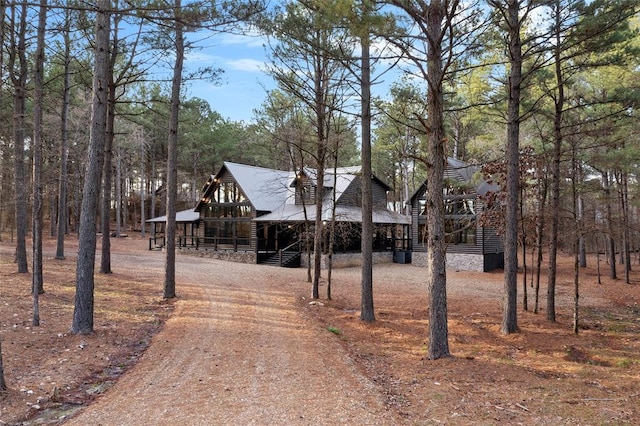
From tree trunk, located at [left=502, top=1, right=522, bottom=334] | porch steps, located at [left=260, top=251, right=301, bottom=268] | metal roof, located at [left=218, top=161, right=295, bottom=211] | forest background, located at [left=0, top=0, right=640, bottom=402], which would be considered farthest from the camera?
metal roof, located at [left=218, top=161, right=295, bottom=211]

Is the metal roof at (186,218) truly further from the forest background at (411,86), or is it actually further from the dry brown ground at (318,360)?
the dry brown ground at (318,360)

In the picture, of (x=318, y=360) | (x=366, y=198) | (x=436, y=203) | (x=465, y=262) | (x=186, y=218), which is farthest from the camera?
(x=186, y=218)

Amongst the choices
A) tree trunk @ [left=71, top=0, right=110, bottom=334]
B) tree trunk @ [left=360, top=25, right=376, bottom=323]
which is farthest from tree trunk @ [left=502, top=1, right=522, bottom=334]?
tree trunk @ [left=71, top=0, right=110, bottom=334]

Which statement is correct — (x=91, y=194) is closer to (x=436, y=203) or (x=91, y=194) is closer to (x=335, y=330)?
(x=335, y=330)

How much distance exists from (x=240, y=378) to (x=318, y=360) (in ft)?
4.56

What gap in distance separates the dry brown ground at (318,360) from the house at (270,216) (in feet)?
33.5

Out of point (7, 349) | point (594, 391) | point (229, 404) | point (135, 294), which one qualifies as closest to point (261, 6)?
point (229, 404)

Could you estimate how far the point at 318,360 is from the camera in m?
6.38

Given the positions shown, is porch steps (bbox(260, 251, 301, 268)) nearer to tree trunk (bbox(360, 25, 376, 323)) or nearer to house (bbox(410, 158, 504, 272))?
house (bbox(410, 158, 504, 272))

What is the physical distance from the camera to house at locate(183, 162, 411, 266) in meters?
22.4

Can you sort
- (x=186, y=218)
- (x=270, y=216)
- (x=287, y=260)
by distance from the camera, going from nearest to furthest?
1. (x=287, y=260)
2. (x=270, y=216)
3. (x=186, y=218)

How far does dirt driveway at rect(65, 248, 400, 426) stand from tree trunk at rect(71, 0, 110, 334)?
1.42 m

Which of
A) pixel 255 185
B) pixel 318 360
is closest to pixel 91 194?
pixel 318 360

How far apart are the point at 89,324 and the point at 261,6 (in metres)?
6.19
